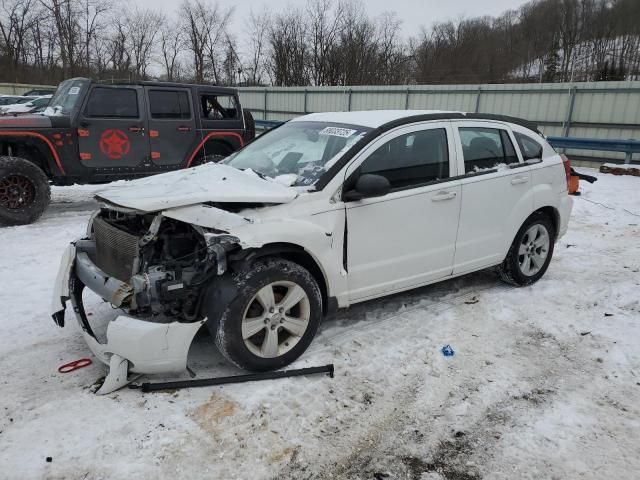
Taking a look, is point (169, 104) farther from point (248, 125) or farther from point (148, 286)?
point (148, 286)

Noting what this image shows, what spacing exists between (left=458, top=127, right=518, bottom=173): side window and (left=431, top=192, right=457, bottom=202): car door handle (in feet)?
1.02

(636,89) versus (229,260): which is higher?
(636,89)

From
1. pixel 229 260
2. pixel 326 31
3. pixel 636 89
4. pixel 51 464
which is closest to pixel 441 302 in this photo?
pixel 229 260

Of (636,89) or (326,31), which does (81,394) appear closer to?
(636,89)

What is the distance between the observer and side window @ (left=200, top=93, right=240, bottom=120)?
358 inches

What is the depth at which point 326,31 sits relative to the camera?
40812 millimetres

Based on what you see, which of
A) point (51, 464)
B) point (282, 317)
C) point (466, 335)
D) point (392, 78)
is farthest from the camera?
point (392, 78)

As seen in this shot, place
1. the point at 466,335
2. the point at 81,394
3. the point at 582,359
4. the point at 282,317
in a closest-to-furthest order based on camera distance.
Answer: the point at 81,394 < the point at 282,317 < the point at 582,359 < the point at 466,335

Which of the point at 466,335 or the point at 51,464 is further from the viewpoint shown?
the point at 466,335

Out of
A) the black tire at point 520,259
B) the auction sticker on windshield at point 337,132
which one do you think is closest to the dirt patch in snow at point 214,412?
the auction sticker on windshield at point 337,132

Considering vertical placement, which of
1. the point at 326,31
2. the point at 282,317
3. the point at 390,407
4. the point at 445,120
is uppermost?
the point at 326,31

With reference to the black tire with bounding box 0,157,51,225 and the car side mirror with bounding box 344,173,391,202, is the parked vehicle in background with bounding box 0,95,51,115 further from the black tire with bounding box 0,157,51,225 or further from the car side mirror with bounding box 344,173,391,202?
the car side mirror with bounding box 344,173,391,202

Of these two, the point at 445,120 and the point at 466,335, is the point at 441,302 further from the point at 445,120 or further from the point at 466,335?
the point at 445,120

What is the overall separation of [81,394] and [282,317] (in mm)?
1335
